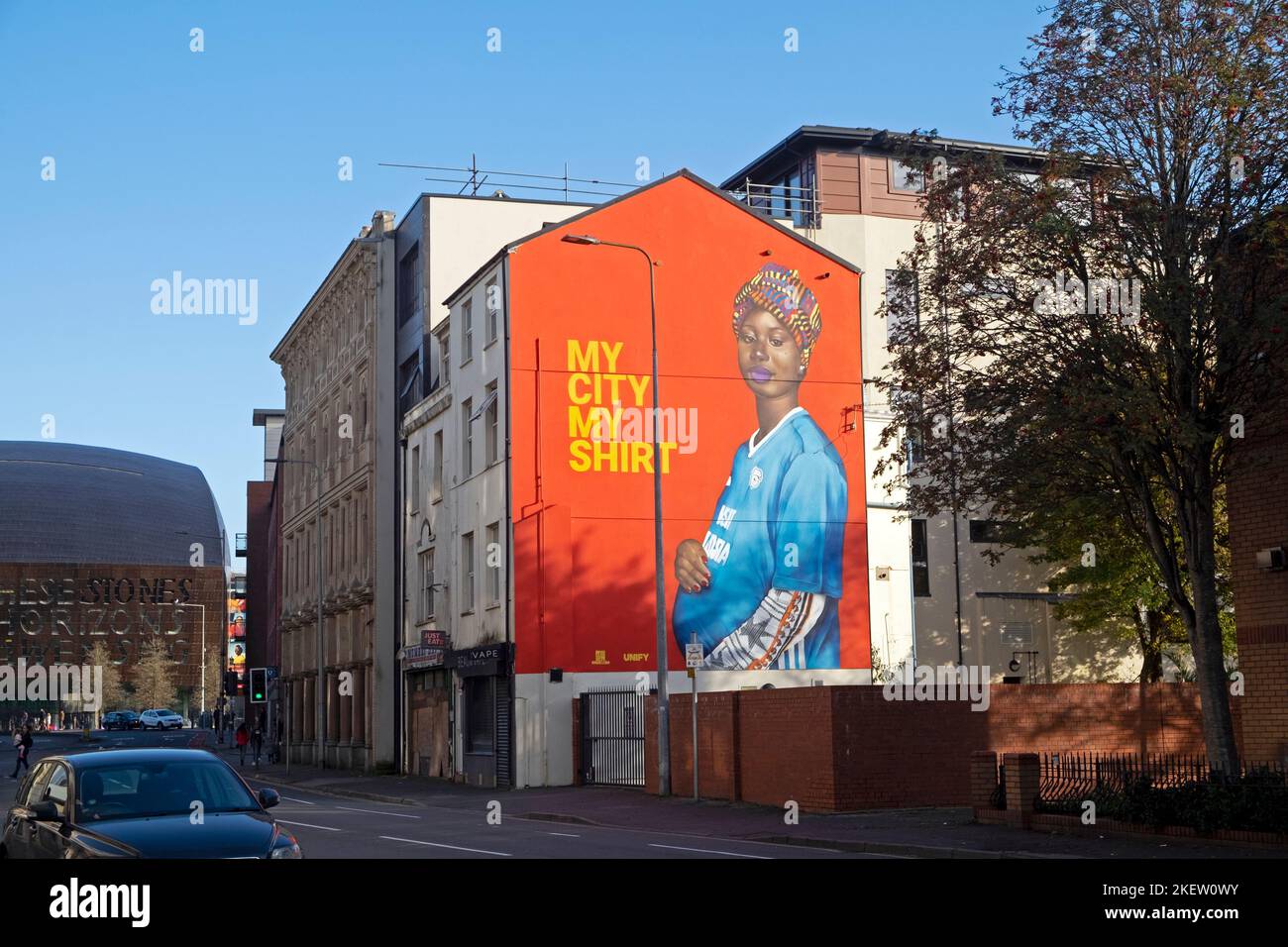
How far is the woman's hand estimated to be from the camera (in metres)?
38.6

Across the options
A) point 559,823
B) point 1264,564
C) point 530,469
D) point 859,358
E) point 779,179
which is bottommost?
point 559,823

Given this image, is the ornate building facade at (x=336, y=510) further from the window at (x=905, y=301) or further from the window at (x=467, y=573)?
the window at (x=905, y=301)

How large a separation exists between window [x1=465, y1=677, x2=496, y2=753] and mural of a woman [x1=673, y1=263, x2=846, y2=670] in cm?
531

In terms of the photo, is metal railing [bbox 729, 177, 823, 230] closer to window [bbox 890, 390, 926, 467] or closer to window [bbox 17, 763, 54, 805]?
window [bbox 890, 390, 926, 467]

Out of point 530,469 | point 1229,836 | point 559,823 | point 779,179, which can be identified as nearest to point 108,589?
point 779,179

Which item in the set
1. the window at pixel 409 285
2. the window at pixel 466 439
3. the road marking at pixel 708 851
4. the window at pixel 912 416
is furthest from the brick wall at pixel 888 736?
the window at pixel 409 285

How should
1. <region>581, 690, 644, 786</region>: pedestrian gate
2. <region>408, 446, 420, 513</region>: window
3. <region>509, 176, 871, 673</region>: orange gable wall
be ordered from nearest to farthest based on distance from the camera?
<region>581, 690, 644, 786</region>: pedestrian gate, <region>509, 176, 871, 673</region>: orange gable wall, <region>408, 446, 420, 513</region>: window

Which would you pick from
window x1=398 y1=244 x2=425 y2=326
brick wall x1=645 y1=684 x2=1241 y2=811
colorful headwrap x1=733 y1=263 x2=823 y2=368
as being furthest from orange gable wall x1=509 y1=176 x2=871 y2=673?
window x1=398 y1=244 x2=425 y2=326

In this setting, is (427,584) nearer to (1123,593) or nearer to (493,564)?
(493,564)

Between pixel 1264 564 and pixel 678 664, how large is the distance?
18.2m

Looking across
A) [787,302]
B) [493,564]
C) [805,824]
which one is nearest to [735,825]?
[805,824]

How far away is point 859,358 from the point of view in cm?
4166

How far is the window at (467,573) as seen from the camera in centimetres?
4138
